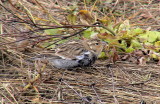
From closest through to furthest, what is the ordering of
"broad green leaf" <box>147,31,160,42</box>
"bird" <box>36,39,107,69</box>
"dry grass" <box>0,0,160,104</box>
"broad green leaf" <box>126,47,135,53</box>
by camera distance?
1. "dry grass" <box>0,0,160,104</box>
2. "bird" <box>36,39,107,69</box>
3. "broad green leaf" <box>126,47,135,53</box>
4. "broad green leaf" <box>147,31,160,42</box>

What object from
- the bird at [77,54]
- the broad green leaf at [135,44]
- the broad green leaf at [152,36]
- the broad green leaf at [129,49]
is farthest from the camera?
the broad green leaf at [152,36]

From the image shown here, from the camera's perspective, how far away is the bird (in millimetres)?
4012

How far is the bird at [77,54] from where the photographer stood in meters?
4.01

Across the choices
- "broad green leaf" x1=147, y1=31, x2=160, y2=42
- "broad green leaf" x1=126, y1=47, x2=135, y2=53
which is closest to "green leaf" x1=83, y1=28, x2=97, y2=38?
"broad green leaf" x1=126, y1=47, x2=135, y2=53

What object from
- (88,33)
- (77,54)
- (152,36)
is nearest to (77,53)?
(77,54)

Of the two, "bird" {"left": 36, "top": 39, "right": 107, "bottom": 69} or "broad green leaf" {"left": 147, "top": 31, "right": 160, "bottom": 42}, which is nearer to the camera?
"bird" {"left": 36, "top": 39, "right": 107, "bottom": 69}

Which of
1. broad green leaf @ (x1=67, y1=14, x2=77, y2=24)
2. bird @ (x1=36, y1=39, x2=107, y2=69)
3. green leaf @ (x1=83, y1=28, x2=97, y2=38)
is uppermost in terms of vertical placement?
broad green leaf @ (x1=67, y1=14, x2=77, y2=24)

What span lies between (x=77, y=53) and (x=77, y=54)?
0.05 ft

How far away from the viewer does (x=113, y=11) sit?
21.4ft

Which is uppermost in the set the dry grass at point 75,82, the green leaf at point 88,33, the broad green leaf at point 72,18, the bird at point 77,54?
the broad green leaf at point 72,18

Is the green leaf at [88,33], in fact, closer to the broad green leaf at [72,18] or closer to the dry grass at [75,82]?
the broad green leaf at [72,18]

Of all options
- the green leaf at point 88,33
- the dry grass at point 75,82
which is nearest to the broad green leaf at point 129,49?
the dry grass at point 75,82

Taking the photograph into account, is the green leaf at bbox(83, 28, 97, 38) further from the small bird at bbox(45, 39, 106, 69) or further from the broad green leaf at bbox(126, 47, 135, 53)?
the broad green leaf at bbox(126, 47, 135, 53)

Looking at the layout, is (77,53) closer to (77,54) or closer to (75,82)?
(77,54)
